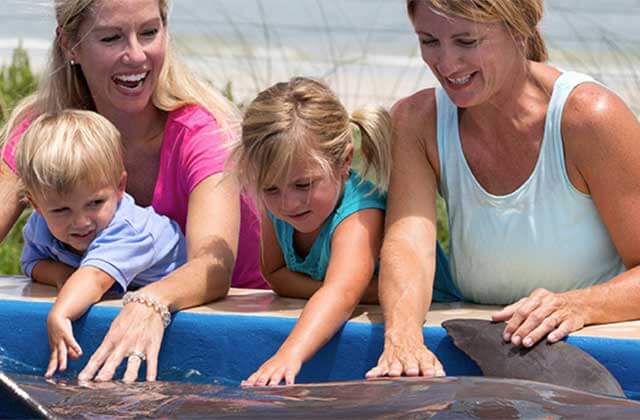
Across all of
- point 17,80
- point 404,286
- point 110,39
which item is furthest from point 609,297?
point 17,80

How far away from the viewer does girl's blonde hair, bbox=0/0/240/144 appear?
5820 millimetres

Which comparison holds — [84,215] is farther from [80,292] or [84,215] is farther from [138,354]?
[138,354]

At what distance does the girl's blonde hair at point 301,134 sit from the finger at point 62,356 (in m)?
0.91

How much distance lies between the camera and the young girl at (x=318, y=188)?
4.97 m

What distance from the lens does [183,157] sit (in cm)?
571

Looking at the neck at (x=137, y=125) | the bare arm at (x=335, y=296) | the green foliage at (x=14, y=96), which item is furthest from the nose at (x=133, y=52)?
the green foliage at (x=14, y=96)

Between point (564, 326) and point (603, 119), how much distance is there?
29.4 inches

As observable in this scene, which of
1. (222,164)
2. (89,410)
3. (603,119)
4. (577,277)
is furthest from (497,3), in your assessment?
(89,410)

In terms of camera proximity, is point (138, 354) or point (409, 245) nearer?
point (138, 354)

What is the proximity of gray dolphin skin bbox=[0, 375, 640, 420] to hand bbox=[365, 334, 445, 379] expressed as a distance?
0.16 metres

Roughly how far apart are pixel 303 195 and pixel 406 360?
2.58 ft

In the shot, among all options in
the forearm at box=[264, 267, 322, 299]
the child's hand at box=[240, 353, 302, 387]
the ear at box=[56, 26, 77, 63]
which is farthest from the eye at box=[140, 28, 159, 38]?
the child's hand at box=[240, 353, 302, 387]

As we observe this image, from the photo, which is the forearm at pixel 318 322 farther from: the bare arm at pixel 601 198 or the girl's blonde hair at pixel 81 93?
the girl's blonde hair at pixel 81 93

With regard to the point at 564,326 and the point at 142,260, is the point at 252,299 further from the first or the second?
the point at 564,326
